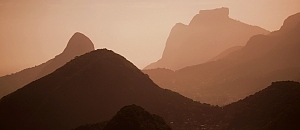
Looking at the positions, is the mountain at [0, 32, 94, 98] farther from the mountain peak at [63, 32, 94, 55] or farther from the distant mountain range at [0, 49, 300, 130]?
the distant mountain range at [0, 49, 300, 130]

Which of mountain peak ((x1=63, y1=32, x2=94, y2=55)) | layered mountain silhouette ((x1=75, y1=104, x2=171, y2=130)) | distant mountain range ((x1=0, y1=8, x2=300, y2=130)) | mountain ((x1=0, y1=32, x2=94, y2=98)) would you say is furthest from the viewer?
mountain peak ((x1=63, y1=32, x2=94, y2=55))

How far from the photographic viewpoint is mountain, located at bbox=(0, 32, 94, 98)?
14075 centimetres

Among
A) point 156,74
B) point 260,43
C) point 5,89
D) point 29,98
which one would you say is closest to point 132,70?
point 29,98

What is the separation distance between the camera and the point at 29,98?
56.6 meters

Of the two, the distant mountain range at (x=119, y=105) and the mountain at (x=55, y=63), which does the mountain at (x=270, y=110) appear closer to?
the distant mountain range at (x=119, y=105)

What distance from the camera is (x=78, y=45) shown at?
15288 cm

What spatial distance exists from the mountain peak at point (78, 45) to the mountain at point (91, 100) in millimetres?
82474

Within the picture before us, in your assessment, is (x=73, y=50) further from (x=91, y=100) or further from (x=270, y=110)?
(x=270, y=110)

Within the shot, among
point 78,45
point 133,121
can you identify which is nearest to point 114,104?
point 133,121

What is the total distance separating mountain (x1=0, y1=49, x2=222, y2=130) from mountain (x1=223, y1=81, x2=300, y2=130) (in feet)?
16.2

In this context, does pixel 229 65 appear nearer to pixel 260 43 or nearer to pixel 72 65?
pixel 260 43

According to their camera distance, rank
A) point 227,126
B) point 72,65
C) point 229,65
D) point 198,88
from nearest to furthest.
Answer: point 227,126 < point 72,65 < point 198,88 < point 229,65

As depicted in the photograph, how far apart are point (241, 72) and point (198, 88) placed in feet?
75.1

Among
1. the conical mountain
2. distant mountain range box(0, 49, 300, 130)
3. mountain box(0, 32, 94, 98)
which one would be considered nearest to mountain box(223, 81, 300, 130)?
distant mountain range box(0, 49, 300, 130)
